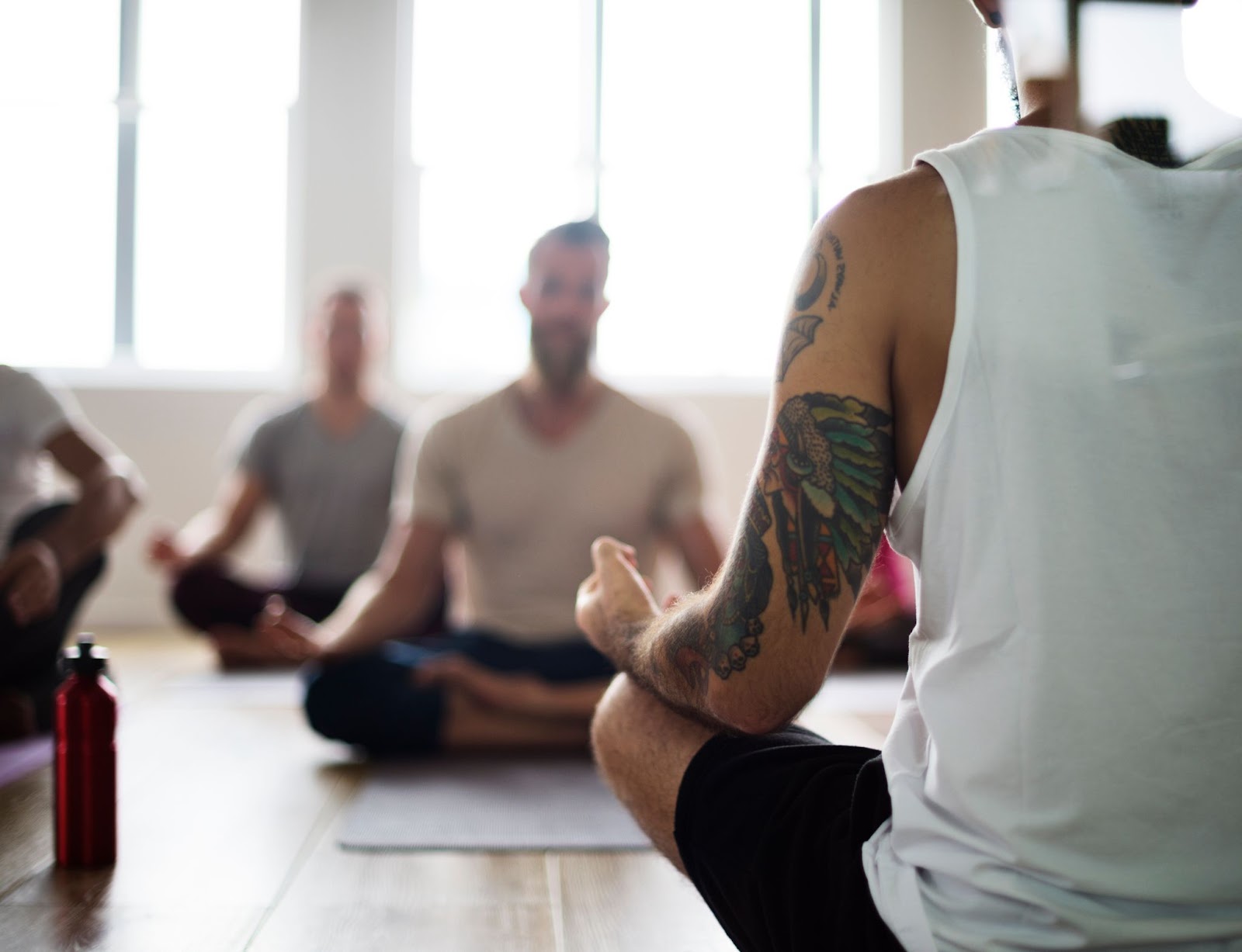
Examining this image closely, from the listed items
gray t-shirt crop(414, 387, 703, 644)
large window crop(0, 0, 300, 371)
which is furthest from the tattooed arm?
large window crop(0, 0, 300, 371)

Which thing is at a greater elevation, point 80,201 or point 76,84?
point 76,84

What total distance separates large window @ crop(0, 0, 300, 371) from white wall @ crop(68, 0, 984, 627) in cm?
17

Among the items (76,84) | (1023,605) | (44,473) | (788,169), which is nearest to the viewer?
(1023,605)

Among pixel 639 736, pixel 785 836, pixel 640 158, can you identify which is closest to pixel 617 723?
pixel 639 736

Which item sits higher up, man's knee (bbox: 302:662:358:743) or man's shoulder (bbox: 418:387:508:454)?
man's shoulder (bbox: 418:387:508:454)

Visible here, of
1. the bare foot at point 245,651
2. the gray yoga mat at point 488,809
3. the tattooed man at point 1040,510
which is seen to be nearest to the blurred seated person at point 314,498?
the bare foot at point 245,651

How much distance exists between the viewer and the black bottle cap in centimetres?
148

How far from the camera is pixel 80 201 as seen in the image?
515 cm

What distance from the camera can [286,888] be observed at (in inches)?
57.1

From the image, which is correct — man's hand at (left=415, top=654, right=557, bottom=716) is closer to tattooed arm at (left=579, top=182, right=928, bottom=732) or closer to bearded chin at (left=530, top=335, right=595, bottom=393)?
bearded chin at (left=530, top=335, right=595, bottom=393)

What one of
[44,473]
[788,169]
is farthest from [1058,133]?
[788,169]

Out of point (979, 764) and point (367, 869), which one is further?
point (367, 869)

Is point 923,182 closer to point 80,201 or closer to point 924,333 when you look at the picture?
point 924,333

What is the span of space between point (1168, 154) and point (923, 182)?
161 mm
